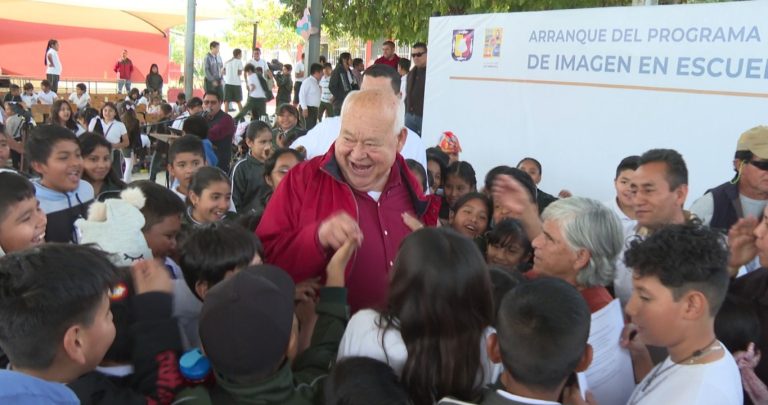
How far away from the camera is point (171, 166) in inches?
188

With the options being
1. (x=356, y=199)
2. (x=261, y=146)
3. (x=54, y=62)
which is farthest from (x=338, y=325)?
(x=54, y=62)

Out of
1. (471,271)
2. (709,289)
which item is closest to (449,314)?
(471,271)

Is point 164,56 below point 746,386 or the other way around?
the other way around

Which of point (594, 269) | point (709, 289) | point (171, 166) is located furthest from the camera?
point (171, 166)

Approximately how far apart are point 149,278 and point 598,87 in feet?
19.1

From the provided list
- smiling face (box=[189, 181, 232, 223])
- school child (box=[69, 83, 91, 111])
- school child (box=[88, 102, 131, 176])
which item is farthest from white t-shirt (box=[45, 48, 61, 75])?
smiling face (box=[189, 181, 232, 223])

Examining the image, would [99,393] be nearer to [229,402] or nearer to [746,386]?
A: [229,402]

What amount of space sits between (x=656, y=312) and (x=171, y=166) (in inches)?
147

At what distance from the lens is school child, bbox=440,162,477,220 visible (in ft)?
15.4

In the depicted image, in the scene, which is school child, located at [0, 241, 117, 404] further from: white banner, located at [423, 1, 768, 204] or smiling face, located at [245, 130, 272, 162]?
white banner, located at [423, 1, 768, 204]

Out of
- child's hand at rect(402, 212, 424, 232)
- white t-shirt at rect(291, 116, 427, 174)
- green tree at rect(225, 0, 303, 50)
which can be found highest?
green tree at rect(225, 0, 303, 50)

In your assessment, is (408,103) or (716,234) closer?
(716,234)

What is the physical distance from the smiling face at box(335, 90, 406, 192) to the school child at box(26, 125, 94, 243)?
184 centimetres

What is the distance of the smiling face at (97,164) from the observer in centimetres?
424
